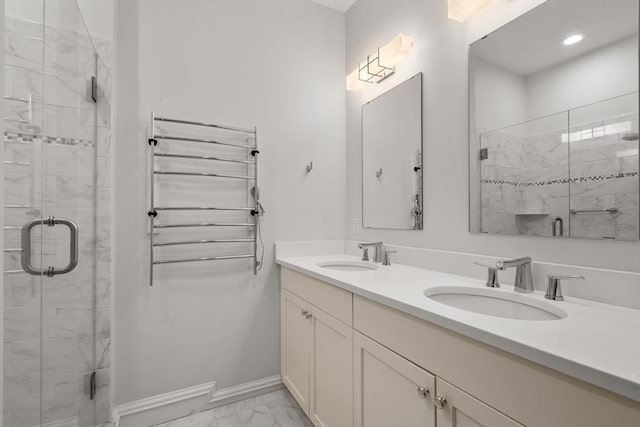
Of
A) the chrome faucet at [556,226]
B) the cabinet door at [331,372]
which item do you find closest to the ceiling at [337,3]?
the chrome faucet at [556,226]

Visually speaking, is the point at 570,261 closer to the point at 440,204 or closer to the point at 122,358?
the point at 440,204

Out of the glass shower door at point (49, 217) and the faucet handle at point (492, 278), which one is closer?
the glass shower door at point (49, 217)

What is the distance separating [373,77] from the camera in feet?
6.25

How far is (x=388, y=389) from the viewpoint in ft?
3.22

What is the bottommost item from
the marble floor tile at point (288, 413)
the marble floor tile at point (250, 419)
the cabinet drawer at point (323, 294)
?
the marble floor tile at point (250, 419)

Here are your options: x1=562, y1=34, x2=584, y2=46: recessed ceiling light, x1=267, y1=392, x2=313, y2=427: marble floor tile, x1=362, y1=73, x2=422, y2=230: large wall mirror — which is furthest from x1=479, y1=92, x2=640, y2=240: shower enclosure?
x1=267, y1=392, x2=313, y2=427: marble floor tile

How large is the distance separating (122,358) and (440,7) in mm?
2381

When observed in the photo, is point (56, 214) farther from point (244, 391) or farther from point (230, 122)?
point (244, 391)

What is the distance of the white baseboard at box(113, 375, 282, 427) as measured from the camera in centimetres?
156

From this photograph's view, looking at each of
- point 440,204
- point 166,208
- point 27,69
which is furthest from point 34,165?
point 440,204

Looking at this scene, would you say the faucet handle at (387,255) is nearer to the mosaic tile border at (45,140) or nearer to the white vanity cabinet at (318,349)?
the white vanity cabinet at (318,349)

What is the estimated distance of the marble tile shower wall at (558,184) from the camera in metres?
0.86

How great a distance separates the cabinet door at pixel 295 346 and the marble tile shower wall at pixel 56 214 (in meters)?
0.91

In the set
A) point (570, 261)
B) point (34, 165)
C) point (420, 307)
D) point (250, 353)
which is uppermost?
point (34, 165)
